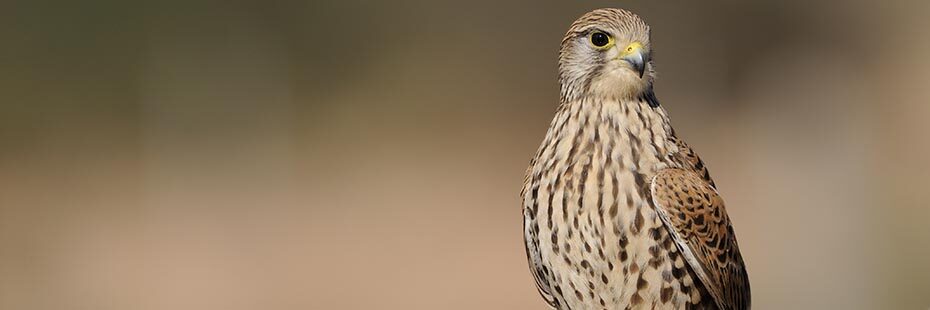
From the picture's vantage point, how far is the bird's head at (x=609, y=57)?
223cm

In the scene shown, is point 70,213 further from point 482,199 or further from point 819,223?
point 819,223

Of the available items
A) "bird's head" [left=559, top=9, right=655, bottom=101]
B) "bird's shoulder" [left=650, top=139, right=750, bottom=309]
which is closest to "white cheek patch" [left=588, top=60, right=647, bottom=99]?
"bird's head" [left=559, top=9, right=655, bottom=101]

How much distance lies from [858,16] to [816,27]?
0.60 feet

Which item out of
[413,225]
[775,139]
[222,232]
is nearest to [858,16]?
[775,139]

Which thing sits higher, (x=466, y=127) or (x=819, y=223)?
(x=466, y=127)

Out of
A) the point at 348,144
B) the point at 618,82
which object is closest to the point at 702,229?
the point at 618,82

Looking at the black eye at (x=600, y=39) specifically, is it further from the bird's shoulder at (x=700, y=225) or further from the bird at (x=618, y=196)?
the bird's shoulder at (x=700, y=225)

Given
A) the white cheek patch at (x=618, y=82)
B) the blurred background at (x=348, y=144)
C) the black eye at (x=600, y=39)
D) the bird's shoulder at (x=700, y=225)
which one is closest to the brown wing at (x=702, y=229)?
the bird's shoulder at (x=700, y=225)

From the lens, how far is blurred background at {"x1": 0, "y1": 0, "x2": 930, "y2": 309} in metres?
4.98

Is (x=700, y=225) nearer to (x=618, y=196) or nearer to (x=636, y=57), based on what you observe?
(x=618, y=196)

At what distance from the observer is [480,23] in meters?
5.00

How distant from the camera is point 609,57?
226 cm

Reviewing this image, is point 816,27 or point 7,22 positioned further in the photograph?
point 816,27

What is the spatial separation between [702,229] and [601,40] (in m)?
0.40
